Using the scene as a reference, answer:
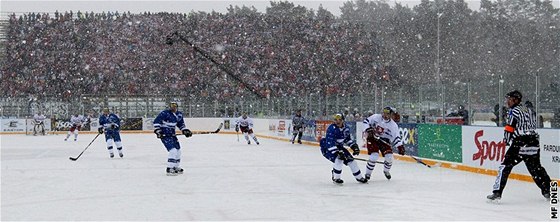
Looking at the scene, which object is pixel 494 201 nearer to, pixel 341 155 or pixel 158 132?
pixel 341 155

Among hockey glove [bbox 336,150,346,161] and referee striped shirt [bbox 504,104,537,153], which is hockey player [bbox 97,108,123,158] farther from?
referee striped shirt [bbox 504,104,537,153]

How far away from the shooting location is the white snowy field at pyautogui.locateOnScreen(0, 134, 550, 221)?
8445 millimetres

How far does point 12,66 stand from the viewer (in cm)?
4834

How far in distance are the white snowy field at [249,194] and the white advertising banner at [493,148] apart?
0.47 meters

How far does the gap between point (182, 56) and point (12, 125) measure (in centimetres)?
1361

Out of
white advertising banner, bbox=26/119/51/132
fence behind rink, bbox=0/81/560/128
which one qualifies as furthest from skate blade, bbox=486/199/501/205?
white advertising banner, bbox=26/119/51/132

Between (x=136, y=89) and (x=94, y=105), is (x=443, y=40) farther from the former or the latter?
(x=94, y=105)

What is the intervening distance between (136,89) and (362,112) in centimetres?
2509

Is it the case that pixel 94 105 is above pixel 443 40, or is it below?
below

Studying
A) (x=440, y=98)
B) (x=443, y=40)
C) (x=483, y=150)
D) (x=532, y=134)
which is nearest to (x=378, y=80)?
(x=443, y=40)

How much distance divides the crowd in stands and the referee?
3566cm

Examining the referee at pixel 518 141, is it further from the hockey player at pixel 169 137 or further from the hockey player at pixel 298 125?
the hockey player at pixel 298 125

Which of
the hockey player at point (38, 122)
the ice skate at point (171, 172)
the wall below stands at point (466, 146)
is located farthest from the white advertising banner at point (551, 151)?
the hockey player at point (38, 122)

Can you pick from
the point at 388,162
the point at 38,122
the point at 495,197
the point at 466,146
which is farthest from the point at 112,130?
the point at 38,122
